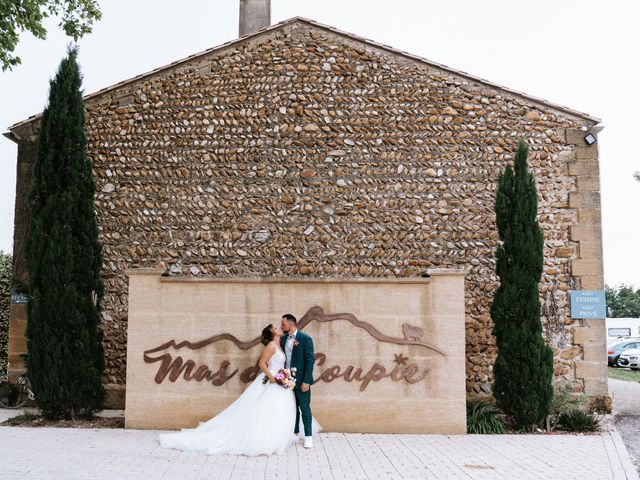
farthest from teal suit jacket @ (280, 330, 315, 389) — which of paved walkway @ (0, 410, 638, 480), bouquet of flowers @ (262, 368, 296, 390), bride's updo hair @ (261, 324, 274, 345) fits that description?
paved walkway @ (0, 410, 638, 480)

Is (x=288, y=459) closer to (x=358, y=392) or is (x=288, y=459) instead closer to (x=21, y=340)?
(x=358, y=392)

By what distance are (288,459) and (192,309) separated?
125 inches

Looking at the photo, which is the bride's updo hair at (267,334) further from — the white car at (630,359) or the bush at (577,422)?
the white car at (630,359)

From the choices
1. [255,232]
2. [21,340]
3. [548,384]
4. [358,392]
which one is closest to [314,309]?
[358,392]

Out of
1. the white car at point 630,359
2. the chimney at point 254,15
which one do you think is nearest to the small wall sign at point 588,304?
the chimney at point 254,15

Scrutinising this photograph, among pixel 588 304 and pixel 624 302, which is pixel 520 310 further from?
pixel 624 302

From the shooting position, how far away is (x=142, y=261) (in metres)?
12.5

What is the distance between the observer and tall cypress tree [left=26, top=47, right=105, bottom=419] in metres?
10.8

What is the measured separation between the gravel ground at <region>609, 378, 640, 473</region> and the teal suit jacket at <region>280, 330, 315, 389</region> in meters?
4.31

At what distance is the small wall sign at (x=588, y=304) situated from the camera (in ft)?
39.8

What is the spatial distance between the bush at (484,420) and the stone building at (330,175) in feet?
3.22

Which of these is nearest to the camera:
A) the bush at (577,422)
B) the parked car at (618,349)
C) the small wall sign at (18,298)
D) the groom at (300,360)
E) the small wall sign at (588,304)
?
the groom at (300,360)

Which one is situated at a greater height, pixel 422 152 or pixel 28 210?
pixel 422 152

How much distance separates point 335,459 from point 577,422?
4694mm
